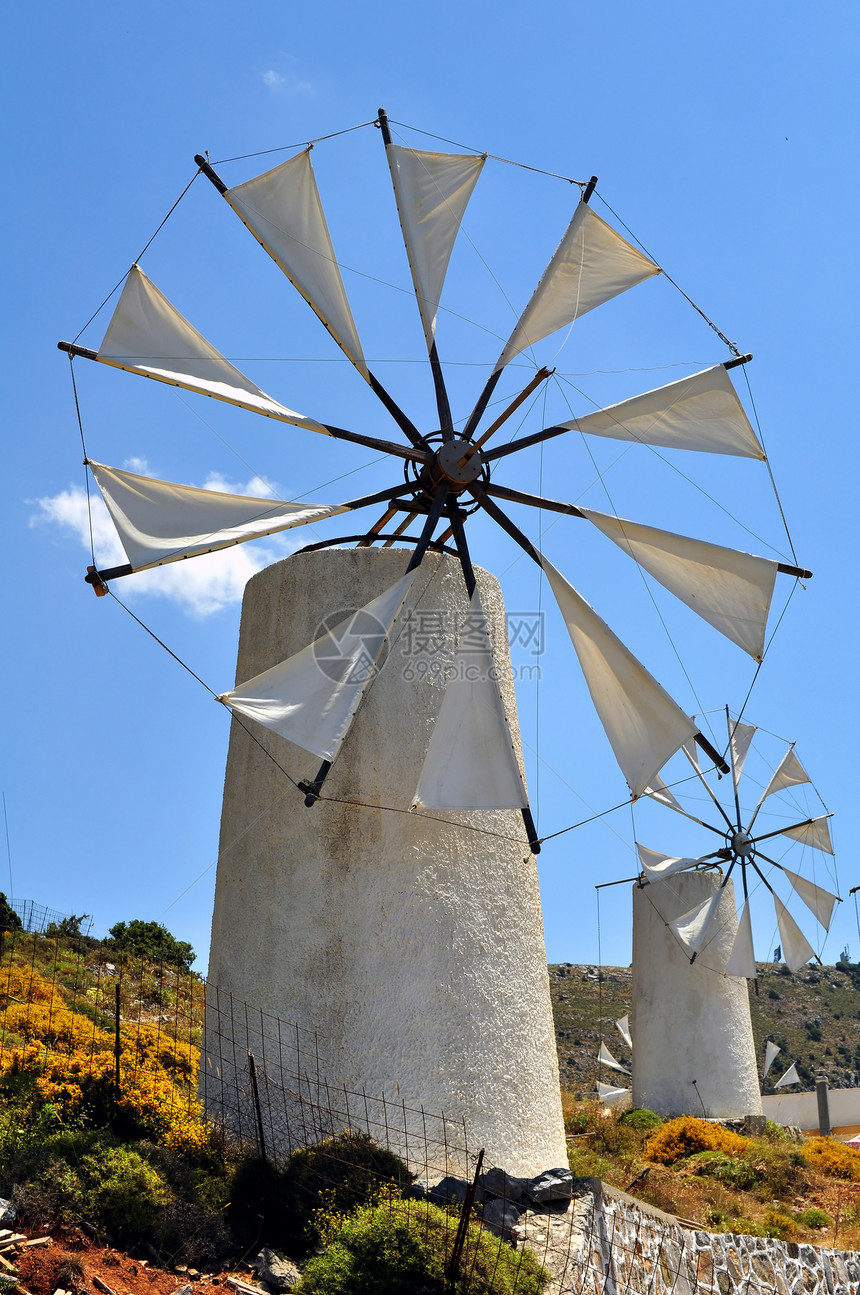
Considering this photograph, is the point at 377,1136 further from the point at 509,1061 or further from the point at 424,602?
the point at 424,602

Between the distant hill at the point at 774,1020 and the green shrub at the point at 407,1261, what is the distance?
20.7m

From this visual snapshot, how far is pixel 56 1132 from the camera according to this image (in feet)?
24.0

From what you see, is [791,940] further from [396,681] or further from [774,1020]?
[774,1020]

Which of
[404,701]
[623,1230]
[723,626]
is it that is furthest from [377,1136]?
[723,626]

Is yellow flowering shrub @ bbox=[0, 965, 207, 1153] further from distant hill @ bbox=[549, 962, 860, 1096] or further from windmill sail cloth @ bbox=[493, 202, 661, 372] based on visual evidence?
distant hill @ bbox=[549, 962, 860, 1096]

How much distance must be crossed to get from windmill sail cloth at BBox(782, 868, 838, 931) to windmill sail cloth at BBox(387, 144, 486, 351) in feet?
50.1

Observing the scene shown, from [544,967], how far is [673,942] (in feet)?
34.4

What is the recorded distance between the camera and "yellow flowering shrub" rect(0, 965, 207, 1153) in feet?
24.8

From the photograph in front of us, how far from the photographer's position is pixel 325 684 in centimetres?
801

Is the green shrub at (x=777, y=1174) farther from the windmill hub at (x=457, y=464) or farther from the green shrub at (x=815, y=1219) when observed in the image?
the windmill hub at (x=457, y=464)

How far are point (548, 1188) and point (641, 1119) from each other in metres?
→ 10.00

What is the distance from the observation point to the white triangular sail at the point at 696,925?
18078 mm

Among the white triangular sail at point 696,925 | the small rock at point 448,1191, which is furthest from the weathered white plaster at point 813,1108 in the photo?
the small rock at point 448,1191

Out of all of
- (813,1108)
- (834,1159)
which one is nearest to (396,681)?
(834,1159)
